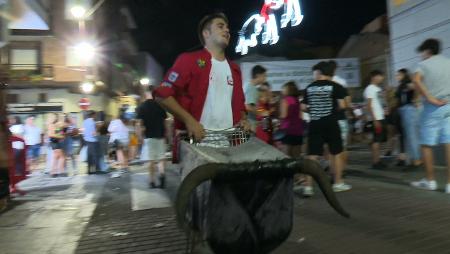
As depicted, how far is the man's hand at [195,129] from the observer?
2797 mm

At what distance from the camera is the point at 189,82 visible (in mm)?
3055

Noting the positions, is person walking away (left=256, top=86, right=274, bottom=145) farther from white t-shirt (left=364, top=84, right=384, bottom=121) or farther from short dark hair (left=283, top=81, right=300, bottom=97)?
white t-shirt (left=364, top=84, right=384, bottom=121)

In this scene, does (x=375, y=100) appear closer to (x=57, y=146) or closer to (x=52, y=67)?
(x=57, y=146)

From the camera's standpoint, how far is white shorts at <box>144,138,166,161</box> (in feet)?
26.3

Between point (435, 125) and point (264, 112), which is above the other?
point (264, 112)

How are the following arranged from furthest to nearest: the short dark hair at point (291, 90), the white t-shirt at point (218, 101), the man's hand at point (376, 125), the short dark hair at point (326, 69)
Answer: the man's hand at point (376, 125)
the short dark hair at point (291, 90)
the short dark hair at point (326, 69)
the white t-shirt at point (218, 101)

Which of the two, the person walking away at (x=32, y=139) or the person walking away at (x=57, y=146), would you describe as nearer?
the person walking away at (x=57, y=146)

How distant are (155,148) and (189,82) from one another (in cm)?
518

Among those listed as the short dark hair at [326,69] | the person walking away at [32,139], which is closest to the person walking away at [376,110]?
the short dark hair at [326,69]

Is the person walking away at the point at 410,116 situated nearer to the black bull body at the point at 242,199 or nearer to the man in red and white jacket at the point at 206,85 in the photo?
the man in red and white jacket at the point at 206,85

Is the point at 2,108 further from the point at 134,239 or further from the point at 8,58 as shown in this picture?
the point at 8,58

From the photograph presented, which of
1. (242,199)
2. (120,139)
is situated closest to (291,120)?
(242,199)

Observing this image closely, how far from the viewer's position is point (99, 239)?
4504 mm

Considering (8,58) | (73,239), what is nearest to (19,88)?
(8,58)
